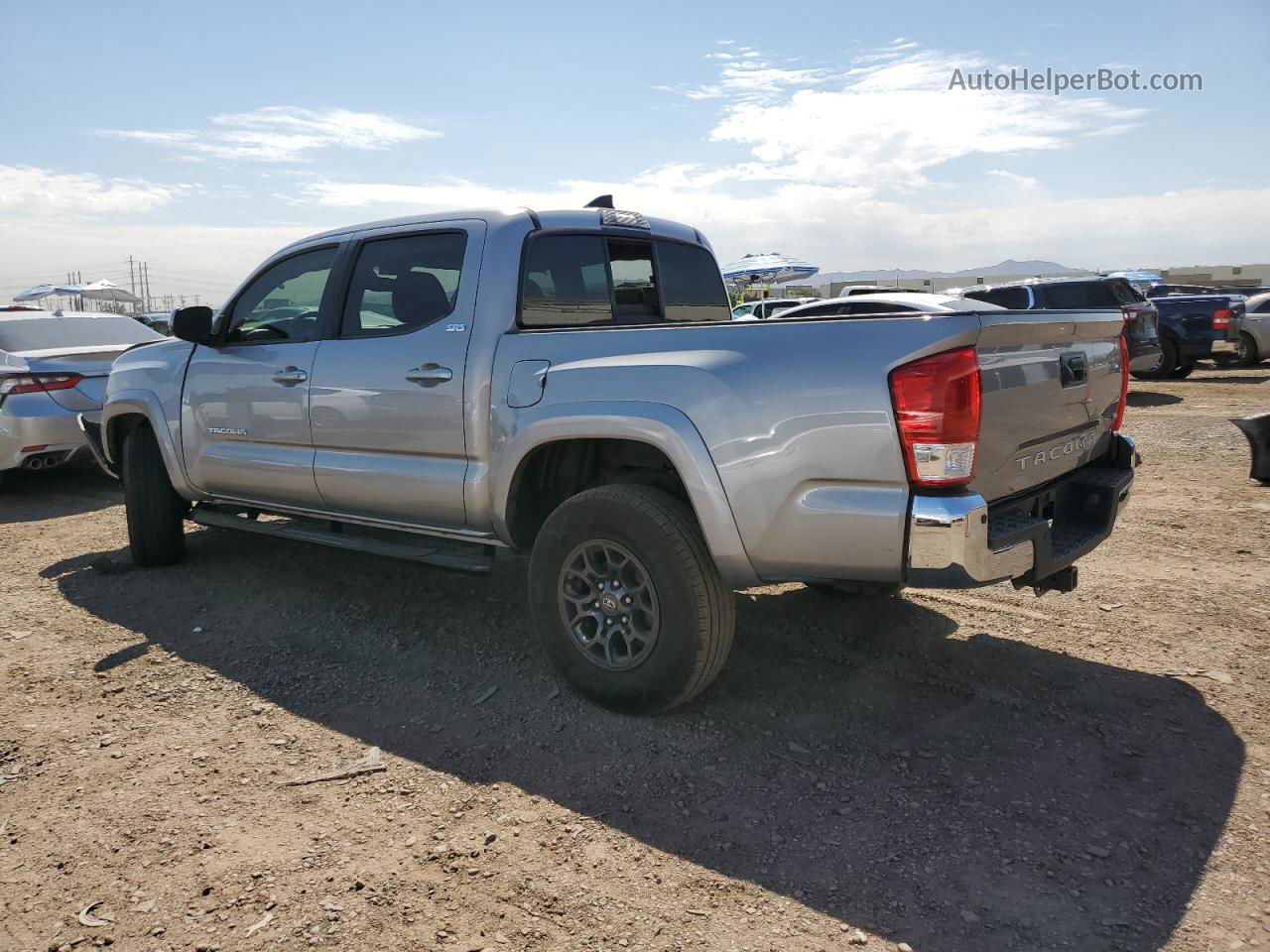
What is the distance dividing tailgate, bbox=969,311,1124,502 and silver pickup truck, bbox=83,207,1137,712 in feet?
0.05

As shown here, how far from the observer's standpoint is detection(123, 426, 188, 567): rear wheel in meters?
5.50

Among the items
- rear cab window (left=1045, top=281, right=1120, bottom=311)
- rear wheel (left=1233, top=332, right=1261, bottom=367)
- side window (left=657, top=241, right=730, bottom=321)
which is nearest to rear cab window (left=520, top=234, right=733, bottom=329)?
side window (left=657, top=241, right=730, bottom=321)

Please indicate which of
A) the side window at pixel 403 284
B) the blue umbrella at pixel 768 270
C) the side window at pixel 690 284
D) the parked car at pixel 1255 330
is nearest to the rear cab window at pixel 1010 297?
the parked car at pixel 1255 330

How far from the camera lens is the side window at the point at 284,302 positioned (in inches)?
181

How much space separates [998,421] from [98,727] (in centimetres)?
349

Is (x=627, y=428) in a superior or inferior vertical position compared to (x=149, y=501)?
superior

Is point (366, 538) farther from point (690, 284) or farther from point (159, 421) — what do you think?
point (690, 284)

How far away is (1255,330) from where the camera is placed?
16266 millimetres

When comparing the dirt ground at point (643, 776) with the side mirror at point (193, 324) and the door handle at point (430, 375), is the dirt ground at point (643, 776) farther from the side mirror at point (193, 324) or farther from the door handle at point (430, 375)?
the side mirror at point (193, 324)

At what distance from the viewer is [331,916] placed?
2.44 metres

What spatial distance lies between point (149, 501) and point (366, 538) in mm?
1980

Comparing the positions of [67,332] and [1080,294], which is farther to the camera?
→ [1080,294]

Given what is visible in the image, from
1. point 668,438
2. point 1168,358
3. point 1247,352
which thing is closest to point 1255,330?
point 1247,352

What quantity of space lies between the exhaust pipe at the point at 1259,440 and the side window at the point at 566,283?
560 centimetres
